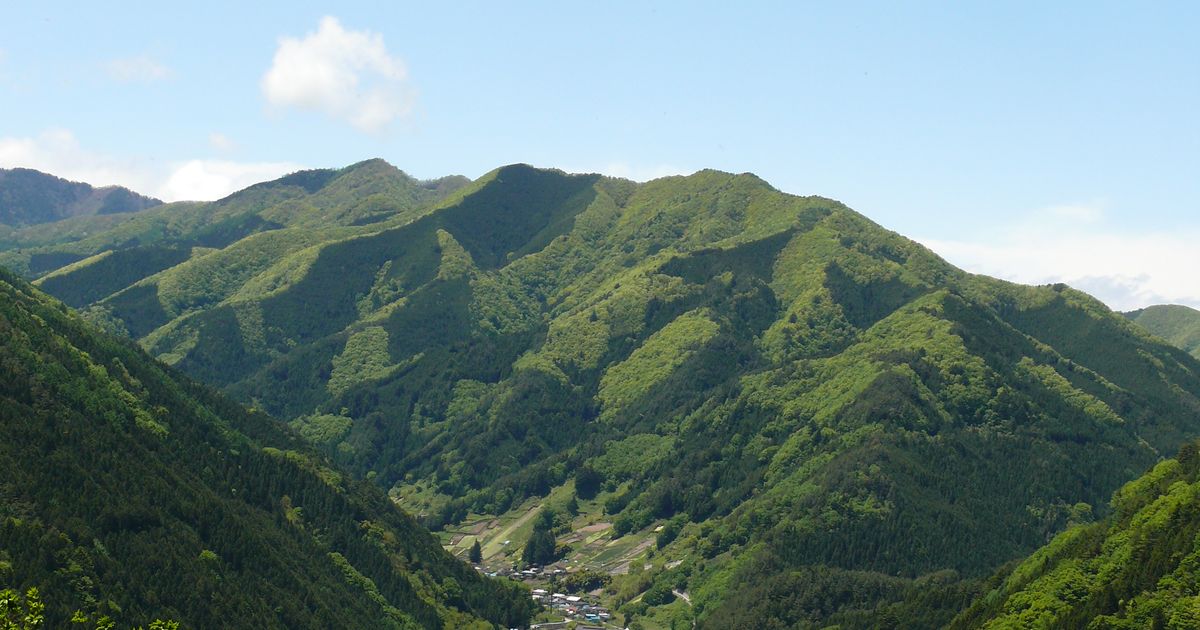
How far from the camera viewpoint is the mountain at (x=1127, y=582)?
158 meters

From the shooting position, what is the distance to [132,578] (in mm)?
174625

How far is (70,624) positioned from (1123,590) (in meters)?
134

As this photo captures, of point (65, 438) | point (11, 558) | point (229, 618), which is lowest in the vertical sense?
point (229, 618)

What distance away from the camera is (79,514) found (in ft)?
586

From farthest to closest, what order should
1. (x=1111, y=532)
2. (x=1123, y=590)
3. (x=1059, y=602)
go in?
1. (x=1111, y=532)
2. (x=1059, y=602)
3. (x=1123, y=590)

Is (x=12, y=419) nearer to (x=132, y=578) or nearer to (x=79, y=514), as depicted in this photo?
(x=79, y=514)

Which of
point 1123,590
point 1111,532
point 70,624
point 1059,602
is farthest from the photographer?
point 1111,532

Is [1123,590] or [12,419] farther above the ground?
[12,419]

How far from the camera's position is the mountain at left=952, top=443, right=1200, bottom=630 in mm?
158125

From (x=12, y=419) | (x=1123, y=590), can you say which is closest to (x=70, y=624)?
(x=12, y=419)

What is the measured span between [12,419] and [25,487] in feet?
62.3

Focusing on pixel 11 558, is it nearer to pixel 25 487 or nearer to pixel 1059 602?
pixel 25 487

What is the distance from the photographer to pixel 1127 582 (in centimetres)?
16900

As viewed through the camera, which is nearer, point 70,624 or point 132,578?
point 70,624
